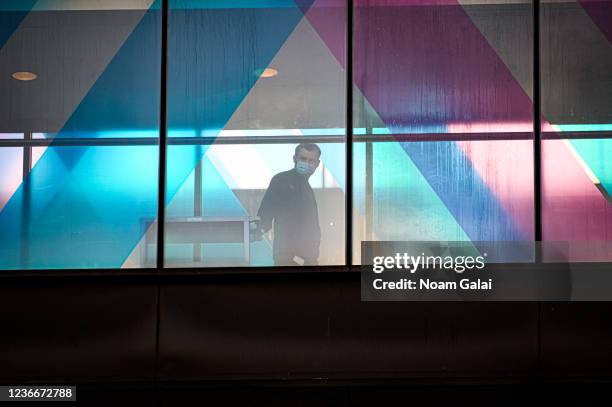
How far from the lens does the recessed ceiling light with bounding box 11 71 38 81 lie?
24.8 feet

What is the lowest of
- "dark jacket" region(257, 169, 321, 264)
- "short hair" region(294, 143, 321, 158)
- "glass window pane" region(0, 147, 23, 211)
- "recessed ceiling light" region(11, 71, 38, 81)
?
"dark jacket" region(257, 169, 321, 264)

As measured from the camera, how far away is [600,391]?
7074 millimetres

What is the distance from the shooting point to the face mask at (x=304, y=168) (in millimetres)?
7457

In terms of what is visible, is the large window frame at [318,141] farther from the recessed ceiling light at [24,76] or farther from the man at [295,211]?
the recessed ceiling light at [24,76]

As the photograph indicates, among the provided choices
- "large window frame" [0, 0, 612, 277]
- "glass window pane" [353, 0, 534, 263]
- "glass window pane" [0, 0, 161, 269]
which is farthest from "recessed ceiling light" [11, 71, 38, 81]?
"glass window pane" [353, 0, 534, 263]

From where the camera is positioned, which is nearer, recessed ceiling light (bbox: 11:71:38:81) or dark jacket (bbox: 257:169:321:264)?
dark jacket (bbox: 257:169:321:264)

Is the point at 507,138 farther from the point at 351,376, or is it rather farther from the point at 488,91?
the point at 351,376

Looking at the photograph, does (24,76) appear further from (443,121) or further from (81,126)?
(443,121)

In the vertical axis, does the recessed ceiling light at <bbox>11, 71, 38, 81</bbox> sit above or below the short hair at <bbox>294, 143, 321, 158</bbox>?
above

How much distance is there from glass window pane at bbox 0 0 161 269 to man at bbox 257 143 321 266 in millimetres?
1235

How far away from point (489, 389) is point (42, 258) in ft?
15.8

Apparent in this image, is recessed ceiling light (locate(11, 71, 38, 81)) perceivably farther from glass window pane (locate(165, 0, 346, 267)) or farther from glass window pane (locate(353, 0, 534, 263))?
glass window pane (locate(353, 0, 534, 263))

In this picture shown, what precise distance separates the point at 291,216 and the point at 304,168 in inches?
20.8

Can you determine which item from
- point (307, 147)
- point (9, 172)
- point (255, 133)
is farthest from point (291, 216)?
point (9, 172)
